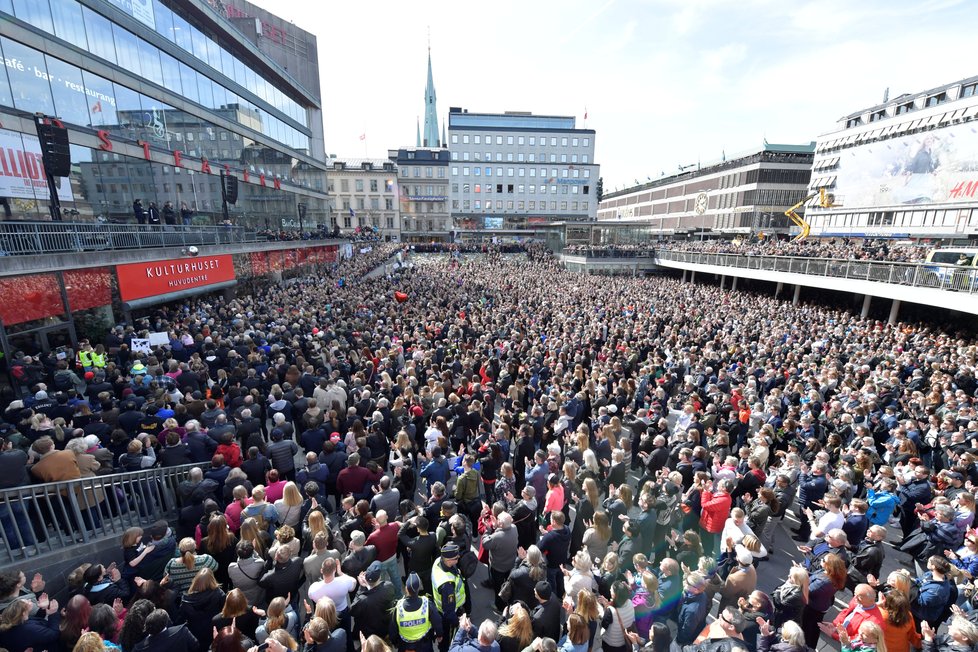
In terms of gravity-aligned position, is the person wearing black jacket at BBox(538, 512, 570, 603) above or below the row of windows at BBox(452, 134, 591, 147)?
below

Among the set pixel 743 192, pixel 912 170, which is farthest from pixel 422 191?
pixel 912 170

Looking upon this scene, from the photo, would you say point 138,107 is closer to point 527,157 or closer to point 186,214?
point 186,214

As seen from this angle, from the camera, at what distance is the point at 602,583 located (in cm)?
428

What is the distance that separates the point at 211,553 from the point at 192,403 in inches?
145

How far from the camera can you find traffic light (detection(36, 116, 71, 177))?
11.5 m

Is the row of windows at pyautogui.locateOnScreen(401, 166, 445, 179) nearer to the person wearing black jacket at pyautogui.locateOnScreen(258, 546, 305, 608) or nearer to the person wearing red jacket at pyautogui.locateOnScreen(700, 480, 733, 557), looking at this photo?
the person wearing red jacket at pyautogui.locateOnScreen(700, 480, 733, 557)

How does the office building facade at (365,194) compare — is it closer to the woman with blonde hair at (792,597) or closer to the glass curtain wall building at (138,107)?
the glass curtain wall building at (138,107)

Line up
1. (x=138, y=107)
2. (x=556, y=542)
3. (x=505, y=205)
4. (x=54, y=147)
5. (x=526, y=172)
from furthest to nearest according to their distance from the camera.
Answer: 1. (x=505, y=205)
2. (x=526, y=172)
3. (x=138, y=107)
4. (x=54, y=147)
5. (x=556, y=542)

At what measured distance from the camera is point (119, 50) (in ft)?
57.2

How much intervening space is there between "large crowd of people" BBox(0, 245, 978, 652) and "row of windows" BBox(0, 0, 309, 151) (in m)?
10.9

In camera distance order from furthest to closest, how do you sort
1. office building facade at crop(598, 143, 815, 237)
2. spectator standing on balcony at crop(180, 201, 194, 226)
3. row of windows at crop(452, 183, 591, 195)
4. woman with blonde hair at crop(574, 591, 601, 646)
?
1. row of windows at crop(452, 183, 591, 195)
2. office building facade at crop(598, 143, 815, 237)
3. spectator standing on balcony at crop(180, 201, 194, 226)
4. woman with blonde hair at crop(574, 591, 601, 646)

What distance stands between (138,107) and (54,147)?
30.2 feet

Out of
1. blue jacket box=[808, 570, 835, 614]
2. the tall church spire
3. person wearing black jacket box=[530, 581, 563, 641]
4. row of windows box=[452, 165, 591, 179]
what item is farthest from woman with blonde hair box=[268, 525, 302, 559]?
the tall church spire

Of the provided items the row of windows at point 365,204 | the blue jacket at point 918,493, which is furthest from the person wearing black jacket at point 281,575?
the row of windows at point 365,204
